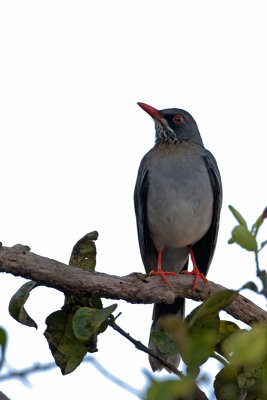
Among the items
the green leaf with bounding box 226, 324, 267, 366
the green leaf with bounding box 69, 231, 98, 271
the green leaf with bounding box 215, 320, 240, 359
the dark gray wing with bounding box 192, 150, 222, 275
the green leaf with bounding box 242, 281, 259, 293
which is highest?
the dark gray wing with bounding box 192, 150, 222, 275

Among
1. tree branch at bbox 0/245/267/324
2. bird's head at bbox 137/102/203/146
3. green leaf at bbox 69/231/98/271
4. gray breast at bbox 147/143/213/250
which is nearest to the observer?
tree branch at bbox 0/245/267/324

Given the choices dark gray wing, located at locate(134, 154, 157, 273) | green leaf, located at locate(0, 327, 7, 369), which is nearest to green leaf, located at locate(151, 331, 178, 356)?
green leaf, located at locate(0, 327, 7, 369)

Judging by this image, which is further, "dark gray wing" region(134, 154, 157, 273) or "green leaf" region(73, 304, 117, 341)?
"dark gray wing" region(134, 154, 157, 273)

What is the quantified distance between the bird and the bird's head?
1 cm

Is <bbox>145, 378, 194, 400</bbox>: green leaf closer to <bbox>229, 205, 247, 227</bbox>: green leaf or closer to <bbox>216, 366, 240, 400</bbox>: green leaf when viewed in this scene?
<bbox>229, 205, 247, 227</bbox>: green leaf

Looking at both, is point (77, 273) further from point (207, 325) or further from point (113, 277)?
point (207, 325)

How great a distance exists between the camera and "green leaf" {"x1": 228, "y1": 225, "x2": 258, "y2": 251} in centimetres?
186

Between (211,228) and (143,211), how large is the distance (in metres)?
0.91

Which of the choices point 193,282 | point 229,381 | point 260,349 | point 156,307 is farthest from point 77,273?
point 260,349

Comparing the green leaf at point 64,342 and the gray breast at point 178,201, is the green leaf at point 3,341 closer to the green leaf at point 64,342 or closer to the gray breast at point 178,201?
the green leaf at point 64,342

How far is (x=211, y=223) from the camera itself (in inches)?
280

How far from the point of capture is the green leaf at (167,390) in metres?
1.16

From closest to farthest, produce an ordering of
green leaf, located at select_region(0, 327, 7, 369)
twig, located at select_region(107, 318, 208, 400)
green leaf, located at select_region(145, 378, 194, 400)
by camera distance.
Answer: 1. green leaf, located at select_region(145, 378, 194, 400)
2. green leaf, located at select_region(0, 327, 7, 369)
3. twig, located at select_region(107, 318, 208, 400)

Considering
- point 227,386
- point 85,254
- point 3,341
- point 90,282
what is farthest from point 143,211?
point 3,341
